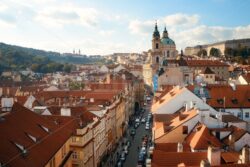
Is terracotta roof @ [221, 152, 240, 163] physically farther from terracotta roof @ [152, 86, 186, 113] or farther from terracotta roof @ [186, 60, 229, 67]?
terracotta roof @ [186, 60, 229, 67]

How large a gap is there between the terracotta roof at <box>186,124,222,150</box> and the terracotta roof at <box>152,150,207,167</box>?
4.29 m

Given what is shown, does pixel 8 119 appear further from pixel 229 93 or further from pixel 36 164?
pixel 229 93

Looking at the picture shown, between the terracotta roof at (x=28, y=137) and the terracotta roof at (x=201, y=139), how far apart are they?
11958 millimetres

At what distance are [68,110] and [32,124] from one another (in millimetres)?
14817

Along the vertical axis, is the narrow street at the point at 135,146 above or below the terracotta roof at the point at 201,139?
below

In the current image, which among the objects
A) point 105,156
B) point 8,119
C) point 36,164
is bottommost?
point 105,156

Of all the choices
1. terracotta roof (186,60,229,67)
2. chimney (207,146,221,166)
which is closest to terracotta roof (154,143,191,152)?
chimney (207,146,221,166)

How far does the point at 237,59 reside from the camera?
16725 cm

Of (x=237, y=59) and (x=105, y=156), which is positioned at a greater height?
(x=237, y=59)

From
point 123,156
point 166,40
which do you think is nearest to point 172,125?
point 123,156

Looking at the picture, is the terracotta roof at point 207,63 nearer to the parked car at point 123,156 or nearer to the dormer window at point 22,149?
the parked car at point 123,156

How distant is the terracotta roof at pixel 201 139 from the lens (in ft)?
115

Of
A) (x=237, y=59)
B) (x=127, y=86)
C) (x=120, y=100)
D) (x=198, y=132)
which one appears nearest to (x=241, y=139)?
(x=198, y=132)

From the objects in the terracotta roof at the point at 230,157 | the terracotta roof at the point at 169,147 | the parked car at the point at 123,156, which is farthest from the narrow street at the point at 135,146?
the terracotta roof at the point at 230,157
